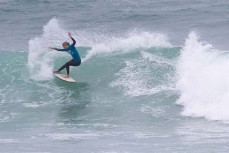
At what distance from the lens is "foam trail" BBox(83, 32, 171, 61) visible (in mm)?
23516

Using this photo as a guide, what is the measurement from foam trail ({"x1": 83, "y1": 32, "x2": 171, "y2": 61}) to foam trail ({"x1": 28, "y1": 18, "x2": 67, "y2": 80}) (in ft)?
4.91

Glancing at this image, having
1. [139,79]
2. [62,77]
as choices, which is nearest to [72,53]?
[62,77]

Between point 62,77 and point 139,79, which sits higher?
point 62,77

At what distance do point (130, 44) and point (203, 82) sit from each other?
5135 millimetres

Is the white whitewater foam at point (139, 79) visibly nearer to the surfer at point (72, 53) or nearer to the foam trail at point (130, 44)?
the foam trail at point (130, 44)

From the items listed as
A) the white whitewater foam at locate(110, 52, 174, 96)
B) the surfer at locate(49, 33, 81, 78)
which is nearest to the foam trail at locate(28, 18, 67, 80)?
the surfer at locate(49, 33, 81, 78)

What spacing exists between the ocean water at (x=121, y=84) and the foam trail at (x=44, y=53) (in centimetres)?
4

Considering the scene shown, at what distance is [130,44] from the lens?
2377 centimetres

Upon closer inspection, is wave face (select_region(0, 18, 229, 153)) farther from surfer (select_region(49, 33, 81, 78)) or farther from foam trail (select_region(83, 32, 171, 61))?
surfer (select_region(49, 33, 81, 78))

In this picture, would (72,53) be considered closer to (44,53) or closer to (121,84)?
(121,84)

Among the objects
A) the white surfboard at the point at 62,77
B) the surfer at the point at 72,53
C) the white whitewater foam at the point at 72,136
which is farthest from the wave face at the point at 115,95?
the surfer at the point at 72,53

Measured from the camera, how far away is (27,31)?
2831 centimetres

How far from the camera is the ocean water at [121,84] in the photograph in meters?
15.3

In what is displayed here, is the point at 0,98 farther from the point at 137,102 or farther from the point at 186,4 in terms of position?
the point at 186,4
